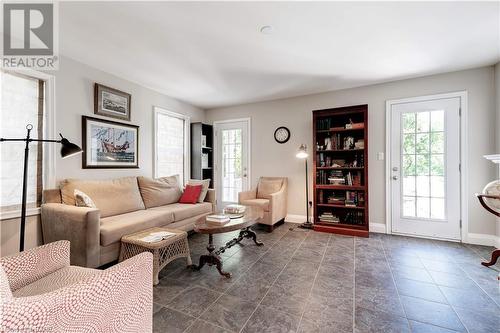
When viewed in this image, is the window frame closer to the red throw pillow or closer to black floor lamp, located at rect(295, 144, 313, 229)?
the red throw pillow

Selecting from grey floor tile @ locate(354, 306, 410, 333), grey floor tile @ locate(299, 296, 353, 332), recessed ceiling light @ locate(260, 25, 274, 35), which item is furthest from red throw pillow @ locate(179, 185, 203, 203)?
grey floor tile @ locate(354, 306, 410, 333)

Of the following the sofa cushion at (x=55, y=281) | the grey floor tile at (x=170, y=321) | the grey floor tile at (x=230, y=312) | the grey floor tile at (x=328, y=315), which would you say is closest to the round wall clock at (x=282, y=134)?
the grey floor tile at (x=328, y=315)

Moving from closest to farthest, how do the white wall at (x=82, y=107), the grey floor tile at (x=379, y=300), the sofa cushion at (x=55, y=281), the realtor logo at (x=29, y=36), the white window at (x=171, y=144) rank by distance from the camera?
the sofa cushion at (x=55, y=281)
the grey floor tile at (x=379, y=300)
the realtor logo at (x=29, y=36)
the white wall at (x=82, y=107)
the white window at (x=171, y=144)

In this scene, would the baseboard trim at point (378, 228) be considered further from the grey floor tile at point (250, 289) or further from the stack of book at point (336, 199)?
the grey floor tile at point (250, 289)

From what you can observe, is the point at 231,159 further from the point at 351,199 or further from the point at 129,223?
the point at 129,223

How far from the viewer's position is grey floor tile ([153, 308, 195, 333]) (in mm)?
1467

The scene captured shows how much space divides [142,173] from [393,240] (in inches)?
158

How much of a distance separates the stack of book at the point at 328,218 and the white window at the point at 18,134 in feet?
12.6

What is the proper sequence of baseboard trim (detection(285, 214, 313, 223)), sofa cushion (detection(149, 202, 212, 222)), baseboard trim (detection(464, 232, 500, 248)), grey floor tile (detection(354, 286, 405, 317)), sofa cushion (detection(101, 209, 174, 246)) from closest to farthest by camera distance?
1. grey floor tile (detection(354, 286, 405, 317))
2. sofa cushion (detection(101, 209, 174, 246))
3. baseboard trim (detection(464, 232, 500, 248))
4. sofa cushion (detection(149, 202, 212, 222))
5. baseboard trim (detection(285, 214, 313, 223))

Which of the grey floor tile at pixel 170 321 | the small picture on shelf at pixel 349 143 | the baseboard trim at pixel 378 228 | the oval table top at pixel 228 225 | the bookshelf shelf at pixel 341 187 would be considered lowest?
the grey floor tile at pixel 170 321

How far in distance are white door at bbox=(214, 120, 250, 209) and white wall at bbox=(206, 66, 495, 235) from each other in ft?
0.63

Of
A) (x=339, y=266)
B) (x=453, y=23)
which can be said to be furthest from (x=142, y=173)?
(x=453, y=23)

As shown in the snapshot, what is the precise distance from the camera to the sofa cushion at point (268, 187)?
4.11 metres

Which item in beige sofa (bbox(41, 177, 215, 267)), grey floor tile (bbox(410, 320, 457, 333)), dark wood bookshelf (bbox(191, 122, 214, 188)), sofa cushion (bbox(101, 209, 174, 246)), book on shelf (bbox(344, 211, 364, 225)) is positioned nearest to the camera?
grey floor tile (bbox(410, 320, 457, 333))
